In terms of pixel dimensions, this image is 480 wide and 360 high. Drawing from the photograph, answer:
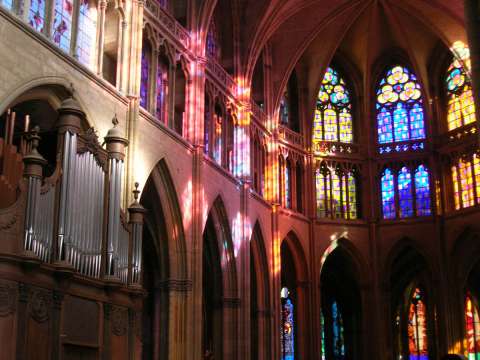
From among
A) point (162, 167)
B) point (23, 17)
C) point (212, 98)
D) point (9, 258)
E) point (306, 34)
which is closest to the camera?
point (9, 258)

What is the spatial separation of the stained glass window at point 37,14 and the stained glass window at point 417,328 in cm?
2681

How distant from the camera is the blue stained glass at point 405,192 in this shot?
35719mm

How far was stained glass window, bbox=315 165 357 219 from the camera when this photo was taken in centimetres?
3594

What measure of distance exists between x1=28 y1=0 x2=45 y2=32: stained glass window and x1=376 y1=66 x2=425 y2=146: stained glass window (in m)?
22.1

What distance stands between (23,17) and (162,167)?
7.16 meters

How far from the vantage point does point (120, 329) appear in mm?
16047

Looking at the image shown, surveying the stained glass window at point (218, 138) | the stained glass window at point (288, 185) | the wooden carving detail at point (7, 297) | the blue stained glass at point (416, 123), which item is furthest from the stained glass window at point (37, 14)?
the blue stained glass at point (416, 123)

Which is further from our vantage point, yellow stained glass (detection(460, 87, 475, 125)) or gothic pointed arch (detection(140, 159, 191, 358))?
yellow stained glass (detection(460, 87, 475, 125))

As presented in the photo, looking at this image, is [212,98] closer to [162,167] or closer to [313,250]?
[162,167]

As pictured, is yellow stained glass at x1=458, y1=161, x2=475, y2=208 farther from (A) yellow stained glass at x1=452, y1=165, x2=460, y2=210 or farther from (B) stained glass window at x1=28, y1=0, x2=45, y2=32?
(B) stained glass window at x1=28, y1=0, x2=45, y2=32

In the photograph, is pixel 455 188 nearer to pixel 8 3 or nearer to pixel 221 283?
pixel 221 283

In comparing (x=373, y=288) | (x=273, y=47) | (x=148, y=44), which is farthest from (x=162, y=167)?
(x=373, y=288)

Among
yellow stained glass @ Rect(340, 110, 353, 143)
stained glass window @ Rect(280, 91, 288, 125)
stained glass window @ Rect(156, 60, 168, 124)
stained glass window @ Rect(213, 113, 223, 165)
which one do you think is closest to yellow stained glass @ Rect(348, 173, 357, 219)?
yellow stained glass @ Rect(340, 110, 353, 143)

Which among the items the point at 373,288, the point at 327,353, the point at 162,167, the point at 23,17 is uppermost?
the point at 23,17
